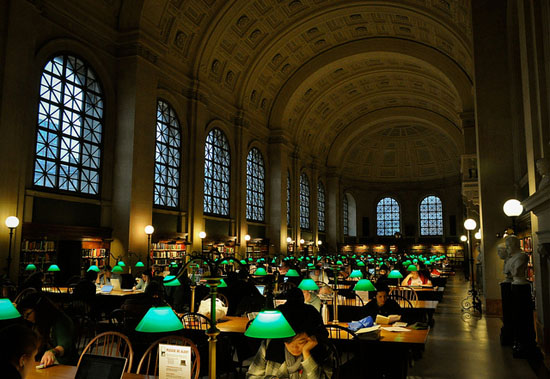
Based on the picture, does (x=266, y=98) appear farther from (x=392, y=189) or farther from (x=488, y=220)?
(x=392, y=189)

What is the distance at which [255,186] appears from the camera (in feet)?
94.1

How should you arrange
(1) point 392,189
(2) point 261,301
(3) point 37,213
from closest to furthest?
(2) point 261,301
(3) point 37,213
(1) point 392,189

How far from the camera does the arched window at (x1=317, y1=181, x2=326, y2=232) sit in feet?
132

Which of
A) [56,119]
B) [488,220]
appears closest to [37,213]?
[56,119]

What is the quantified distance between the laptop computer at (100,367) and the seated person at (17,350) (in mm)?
723

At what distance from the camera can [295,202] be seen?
33.2 meters

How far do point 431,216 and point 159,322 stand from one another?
4610cm

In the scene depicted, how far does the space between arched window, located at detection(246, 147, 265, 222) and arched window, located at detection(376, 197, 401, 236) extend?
2166cm

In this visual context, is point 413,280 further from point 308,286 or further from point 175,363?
point 175,363

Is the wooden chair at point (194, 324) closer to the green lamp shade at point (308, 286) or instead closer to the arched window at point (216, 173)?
the green lamp shade at point (308, 286)

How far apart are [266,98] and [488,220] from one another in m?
19.0

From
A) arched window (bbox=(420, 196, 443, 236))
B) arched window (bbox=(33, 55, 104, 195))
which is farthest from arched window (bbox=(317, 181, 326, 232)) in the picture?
arched window (bbox=(33, 55, 104, 195))

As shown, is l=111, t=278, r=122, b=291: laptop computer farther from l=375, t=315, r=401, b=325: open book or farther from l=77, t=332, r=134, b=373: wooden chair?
l=375, t=315, r=401, b=325: open book

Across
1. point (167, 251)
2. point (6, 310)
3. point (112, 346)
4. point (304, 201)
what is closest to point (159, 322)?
point (6, 310)
